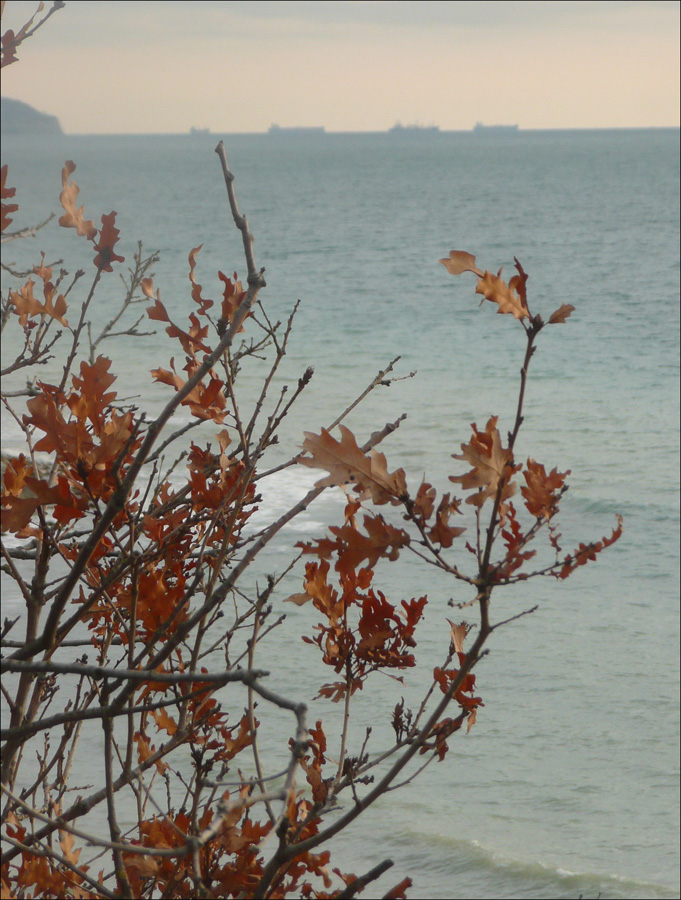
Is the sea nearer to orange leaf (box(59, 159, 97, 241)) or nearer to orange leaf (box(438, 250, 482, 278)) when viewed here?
orange leaf (box(59, 159, 97, 241))

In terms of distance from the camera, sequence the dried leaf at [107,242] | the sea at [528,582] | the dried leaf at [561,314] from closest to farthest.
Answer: the dried leaf at [561,314] → the dried leaf at [107,242] → the sea at [528,582]

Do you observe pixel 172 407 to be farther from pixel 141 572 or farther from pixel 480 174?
pixel 480 174

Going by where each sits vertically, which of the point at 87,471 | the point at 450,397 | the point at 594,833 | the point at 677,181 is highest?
the point at 677,181

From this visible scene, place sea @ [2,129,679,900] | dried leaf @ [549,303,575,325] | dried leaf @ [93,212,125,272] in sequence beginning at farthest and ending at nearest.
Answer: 1. sea @ [2,129,679,900]
2. dried leaf @ [93,212,125,272]
3. dried leaf @ [549,303,575,325]

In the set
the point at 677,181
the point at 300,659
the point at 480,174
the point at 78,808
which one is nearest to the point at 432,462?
the point at 300,659

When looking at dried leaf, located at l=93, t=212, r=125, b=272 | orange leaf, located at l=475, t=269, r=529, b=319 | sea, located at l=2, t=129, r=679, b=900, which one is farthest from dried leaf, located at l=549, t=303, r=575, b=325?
sea, located at l=2, t=129, r=679, b=900

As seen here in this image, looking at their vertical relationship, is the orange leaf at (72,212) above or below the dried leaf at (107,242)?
above

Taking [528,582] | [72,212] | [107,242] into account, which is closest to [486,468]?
[107,242]

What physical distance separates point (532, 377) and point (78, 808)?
63.6 ft

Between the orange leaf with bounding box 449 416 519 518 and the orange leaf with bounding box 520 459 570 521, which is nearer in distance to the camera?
the orange leaf with bounding box 449 416 519 518

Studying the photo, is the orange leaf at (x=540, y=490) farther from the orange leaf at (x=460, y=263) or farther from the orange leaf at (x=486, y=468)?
the orange leaf at (x=460, y=263)

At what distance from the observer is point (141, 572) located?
1360 millimetres

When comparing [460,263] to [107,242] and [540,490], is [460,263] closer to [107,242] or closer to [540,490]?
[540,490]

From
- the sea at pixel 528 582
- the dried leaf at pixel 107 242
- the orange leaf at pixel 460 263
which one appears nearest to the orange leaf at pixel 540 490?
the orange leaf at pixel 460 263
